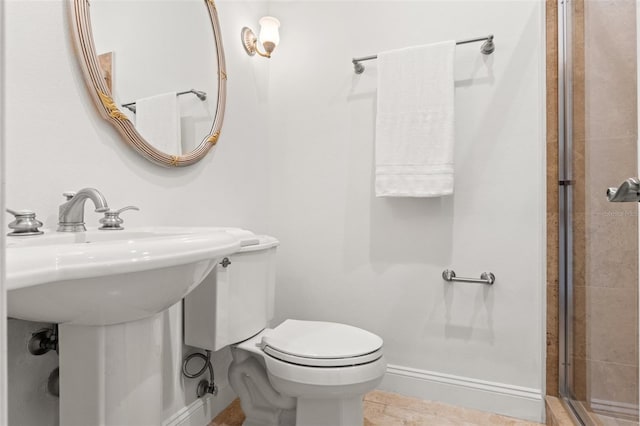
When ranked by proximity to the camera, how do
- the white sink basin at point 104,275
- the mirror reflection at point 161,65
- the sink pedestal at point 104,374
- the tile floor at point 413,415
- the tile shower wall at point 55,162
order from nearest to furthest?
the white sink basin at point 104,275
the sink pedestal at point 104,374
the tile shower wall at point 55,162
the mirror reflection at point 161,65
the tile floor at point 413,415

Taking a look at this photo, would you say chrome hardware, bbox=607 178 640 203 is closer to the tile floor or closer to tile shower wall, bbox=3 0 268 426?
the tile floor

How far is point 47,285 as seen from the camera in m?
0.57

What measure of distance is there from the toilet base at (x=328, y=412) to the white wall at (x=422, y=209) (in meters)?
0.51

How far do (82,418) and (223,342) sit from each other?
56 centimetres

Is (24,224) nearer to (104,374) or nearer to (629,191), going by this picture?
(104,374)

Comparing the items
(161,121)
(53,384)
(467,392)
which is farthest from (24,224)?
(467,392)

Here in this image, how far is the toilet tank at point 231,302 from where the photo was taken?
1286 millimetres

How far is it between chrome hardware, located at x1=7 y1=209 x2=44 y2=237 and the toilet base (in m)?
0.94

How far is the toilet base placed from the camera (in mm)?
1276

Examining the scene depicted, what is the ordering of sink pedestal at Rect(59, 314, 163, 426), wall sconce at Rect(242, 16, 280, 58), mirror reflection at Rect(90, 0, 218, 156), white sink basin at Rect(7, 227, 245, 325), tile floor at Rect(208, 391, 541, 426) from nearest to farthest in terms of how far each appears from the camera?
white sink basin at Rect(7, 227, 245, 325), sink pedestal at Rect(59, 314, 163, 426), mirror reflection at Rect(90, 0, 218, 156), tile floor at Rect(208, 391, 541, 426), wall sconce at Rect(242, 16, 280, 58)

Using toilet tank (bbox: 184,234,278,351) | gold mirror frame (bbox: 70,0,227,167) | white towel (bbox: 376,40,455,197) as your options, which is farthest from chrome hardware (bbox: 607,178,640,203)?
gold mirror frame (bbox: 70,0,227,167)

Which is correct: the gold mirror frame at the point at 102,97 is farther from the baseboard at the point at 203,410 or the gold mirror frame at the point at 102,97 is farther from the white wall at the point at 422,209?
the baseboard at the point at 203,410

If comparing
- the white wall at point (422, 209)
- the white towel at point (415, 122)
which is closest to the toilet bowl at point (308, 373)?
the white wall at point (422, 209)

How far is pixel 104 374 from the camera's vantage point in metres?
0.76
